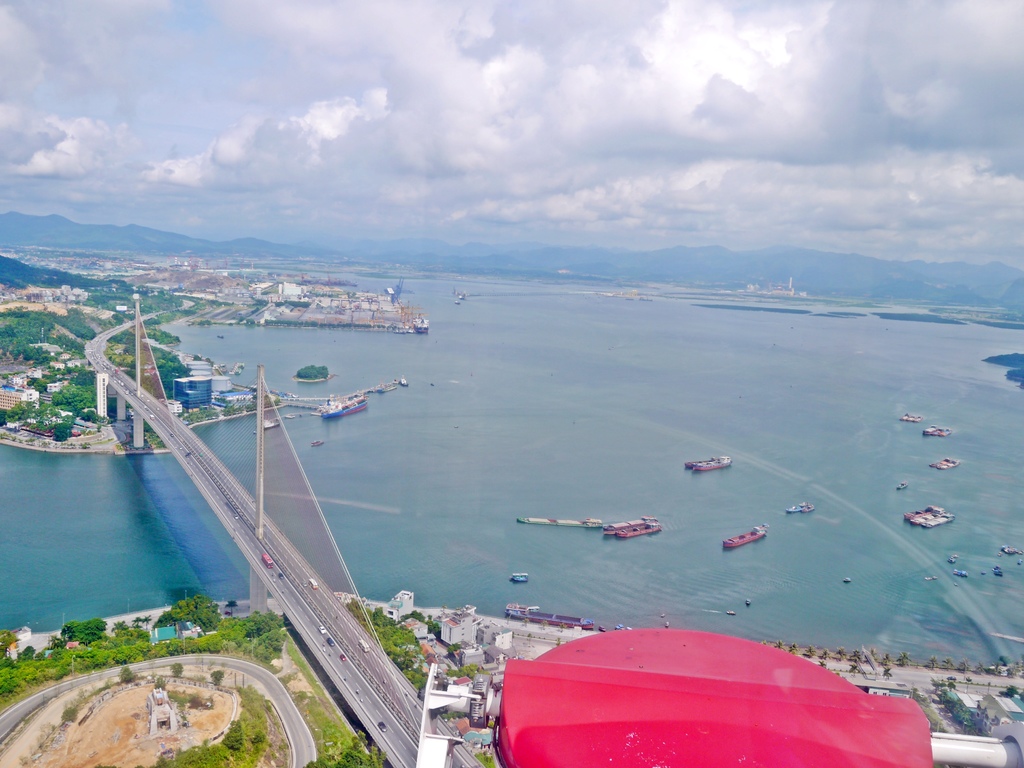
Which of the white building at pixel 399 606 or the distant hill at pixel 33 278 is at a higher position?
the distant hill at pixel 33 278

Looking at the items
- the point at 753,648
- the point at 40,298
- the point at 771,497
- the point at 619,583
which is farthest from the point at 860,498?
the point at 40,298

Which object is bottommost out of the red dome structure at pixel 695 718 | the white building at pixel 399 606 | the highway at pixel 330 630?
the white building at pixel 399 606

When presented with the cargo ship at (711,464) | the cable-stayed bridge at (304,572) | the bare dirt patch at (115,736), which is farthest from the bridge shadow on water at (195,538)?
the cargo ship at (711,464)

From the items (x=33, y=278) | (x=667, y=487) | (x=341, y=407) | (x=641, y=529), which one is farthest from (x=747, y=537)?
(x=33, y=278)

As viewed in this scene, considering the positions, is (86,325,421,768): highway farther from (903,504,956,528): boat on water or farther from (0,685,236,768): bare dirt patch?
(903,504,956,528): boat on water

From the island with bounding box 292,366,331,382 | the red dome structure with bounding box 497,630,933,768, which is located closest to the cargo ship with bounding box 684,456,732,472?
the island with bounding box 292,366,331,382

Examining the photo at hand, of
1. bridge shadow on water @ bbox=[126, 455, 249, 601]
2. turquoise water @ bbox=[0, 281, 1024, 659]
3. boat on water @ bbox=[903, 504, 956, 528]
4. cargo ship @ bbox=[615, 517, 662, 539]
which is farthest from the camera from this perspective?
boat on water @ bbox=[903, 504, 956, 528]

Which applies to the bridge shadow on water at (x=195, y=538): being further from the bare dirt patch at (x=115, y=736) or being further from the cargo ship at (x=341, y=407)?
the cargo ship at (x=341, y=407)
